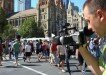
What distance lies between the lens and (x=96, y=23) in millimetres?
1847

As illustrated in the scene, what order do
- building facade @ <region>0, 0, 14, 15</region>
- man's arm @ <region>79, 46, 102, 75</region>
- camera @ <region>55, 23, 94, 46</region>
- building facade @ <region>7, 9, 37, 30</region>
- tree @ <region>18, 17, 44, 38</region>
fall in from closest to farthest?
man's arm @ <region>79, 46, 102, 75</region>
camera @ <region>55, 23, 94, 46</region>
tree @ <region>18, 17, 44, 38</region>
building facade @ <region>7, 9, 37, 30</region>
building facade @ <region>0, 0, 14, 15</region>

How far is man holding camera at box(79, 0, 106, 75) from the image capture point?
1.79 meters

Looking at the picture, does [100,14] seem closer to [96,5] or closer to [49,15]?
[96,5]

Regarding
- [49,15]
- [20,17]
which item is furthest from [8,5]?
[49,15]

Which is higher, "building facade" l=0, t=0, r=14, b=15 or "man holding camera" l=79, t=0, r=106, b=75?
"building facade" l=0, t=0, r=14, b=15

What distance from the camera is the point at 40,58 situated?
2788 cm

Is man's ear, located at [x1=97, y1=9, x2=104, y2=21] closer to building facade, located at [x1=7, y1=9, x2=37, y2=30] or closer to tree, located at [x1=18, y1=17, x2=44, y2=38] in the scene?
tree, located at [x1=18, y1=17, x2=44, y2=38]

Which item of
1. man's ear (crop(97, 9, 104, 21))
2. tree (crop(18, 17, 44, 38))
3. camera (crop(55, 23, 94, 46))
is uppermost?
man's ear (crop(97, 9, 104, 21))

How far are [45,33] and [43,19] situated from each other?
4762 mm

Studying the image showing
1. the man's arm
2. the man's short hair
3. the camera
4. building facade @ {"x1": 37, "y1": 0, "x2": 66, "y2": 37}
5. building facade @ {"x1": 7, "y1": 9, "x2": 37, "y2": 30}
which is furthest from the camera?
building facade @ {"x1": 7, "y1": 9, "x2": 37, "y2": 30}

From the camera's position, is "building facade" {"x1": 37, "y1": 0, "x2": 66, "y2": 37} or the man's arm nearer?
the man's arm

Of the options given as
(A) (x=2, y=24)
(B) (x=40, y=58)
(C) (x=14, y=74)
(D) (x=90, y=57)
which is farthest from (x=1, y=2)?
(D) (x=90, y=57)

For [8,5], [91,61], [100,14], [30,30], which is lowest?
[30,30]

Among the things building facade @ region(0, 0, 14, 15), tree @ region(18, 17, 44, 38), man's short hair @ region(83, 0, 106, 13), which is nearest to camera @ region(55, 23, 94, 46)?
man's short hair @ region(83, 0, 106, 13)
